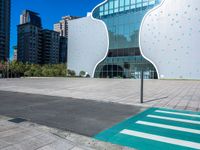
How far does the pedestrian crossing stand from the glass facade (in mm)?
33114

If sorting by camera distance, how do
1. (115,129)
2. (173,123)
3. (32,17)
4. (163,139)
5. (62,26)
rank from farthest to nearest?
(62,26) → (32,17) → (173,123) → (115,129) → (163,139)

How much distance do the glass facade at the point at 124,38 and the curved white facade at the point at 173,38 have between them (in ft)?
6.26

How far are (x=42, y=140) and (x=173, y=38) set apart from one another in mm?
36529

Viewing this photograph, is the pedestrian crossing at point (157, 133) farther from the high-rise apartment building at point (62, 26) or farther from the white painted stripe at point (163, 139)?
the high-rise apartment building at point (62, 26)

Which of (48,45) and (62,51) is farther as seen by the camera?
(62,51)

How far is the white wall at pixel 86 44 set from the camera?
46.0 m

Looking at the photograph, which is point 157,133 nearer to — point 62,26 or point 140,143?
point 140,143

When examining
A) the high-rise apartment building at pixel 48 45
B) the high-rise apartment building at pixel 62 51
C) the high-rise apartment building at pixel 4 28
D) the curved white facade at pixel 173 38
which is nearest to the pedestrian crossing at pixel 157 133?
the curved white facade at pixel 173 38

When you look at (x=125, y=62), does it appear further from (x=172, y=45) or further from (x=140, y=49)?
(x=172, y=45)

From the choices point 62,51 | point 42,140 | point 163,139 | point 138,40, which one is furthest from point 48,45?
point 163,139

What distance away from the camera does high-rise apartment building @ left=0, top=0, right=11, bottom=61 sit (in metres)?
98.9

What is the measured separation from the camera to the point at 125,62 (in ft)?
142

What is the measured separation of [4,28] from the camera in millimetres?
102938

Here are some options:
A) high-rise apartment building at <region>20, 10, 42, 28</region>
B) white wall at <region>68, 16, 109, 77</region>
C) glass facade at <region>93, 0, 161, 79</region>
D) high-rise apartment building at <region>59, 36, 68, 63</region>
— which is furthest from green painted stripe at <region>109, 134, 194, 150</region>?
high-rise apartment building at <region>20, 10, 42, 28</region>
